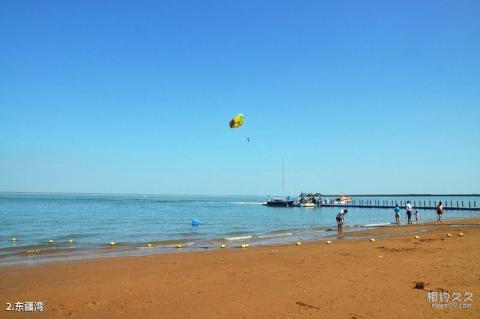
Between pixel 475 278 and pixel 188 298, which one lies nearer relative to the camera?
pixel 188 298

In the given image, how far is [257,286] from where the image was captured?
9445 mm

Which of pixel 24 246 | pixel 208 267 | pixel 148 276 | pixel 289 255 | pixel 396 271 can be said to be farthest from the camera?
pixel 24 246

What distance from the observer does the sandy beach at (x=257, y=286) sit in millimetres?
7418

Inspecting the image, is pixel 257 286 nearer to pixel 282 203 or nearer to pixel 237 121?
pixel 237 121

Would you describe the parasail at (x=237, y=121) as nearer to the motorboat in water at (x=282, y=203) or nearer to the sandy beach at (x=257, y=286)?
the sandy beach at (x=257, y=286)

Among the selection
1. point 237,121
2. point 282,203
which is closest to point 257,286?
point 237,121

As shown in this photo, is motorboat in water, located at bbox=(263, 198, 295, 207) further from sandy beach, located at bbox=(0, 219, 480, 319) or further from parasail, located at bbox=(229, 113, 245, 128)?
sandy beach, located at bbox=(0, 219, 480, 319)

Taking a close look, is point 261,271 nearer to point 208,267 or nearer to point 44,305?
point 208,267

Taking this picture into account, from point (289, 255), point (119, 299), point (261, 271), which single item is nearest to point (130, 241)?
point (289, 255)

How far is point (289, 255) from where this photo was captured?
15312 millimetres

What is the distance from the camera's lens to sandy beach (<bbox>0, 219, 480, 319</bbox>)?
742cm

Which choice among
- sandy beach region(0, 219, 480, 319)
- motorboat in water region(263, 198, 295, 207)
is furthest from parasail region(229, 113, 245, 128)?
motorboat in water region(263, 198, 295, 207)

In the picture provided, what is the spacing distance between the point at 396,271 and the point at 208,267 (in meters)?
5.67

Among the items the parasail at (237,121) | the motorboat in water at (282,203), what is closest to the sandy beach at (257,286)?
the parasail at (237,121)
